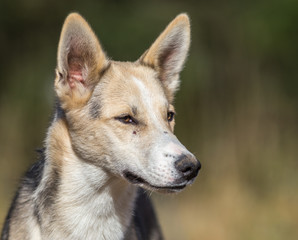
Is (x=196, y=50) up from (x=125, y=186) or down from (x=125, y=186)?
up

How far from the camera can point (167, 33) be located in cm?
510

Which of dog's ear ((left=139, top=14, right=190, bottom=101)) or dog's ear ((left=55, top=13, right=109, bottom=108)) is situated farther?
dog's ear ((left=139, top=14, right=190, bottom=101))

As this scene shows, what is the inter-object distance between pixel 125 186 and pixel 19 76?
25.9 feet

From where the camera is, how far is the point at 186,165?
4176 millimetres

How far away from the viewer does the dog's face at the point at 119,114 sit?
4297mm

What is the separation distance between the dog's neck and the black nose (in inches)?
26.1

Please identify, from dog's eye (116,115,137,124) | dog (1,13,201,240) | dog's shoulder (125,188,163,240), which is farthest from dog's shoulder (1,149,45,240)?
dog's shoulder (125,188,163,240)

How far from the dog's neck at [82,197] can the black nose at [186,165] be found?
2.17 ft

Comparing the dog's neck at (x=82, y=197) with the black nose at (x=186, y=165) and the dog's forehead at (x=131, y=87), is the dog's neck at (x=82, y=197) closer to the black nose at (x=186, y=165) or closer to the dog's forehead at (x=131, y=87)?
the dog's forehead at (x=131, y=87)

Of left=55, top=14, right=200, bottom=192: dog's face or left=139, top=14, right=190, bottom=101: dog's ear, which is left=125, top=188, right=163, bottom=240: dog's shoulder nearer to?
left=55, top=14, right=200, bottom=192: dog's face

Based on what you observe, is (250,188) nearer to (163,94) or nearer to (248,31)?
(248,31)

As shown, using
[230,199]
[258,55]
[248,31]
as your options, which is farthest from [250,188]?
[248,31]

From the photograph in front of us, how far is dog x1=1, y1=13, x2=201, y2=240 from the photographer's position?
4469mm

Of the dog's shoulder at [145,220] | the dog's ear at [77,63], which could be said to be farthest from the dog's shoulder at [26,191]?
the dog's shoulder at [145,220]
